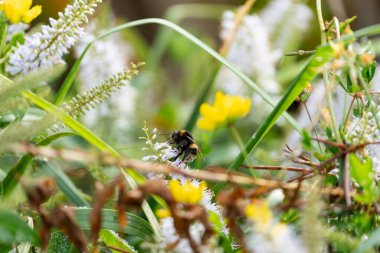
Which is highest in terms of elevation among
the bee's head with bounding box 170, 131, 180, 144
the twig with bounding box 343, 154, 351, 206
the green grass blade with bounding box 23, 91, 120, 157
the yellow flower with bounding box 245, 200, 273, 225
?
the bee's head with bounding box 170, 131, 180, 144

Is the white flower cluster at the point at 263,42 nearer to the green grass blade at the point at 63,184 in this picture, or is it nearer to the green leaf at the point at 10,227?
the green grass blade at the point at 63,184

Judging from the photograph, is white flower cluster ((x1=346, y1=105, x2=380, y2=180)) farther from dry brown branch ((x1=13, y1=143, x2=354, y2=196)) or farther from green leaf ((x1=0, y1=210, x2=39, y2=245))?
green leaf ((x1=0, y1=210, x2=39, y2=245))

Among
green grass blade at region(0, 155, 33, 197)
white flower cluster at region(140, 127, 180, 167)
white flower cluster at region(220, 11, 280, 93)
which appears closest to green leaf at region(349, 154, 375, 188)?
white flower cluster at region(140, 127, 180, 167)

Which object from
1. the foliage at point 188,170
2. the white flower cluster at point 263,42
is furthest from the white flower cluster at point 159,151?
the white flower cluster at point 263,42

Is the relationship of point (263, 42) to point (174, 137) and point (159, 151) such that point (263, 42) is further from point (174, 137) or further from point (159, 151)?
point (159, 151)

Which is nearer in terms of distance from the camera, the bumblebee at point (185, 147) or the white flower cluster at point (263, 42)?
the bumblebee at point (185, 147)

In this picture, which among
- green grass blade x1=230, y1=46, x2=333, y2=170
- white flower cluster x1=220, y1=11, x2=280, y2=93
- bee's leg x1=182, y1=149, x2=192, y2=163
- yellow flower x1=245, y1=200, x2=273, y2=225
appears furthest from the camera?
white flower cluster x1=220, y1=11, x2=280, y2=93

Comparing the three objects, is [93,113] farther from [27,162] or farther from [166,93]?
[27,162]
